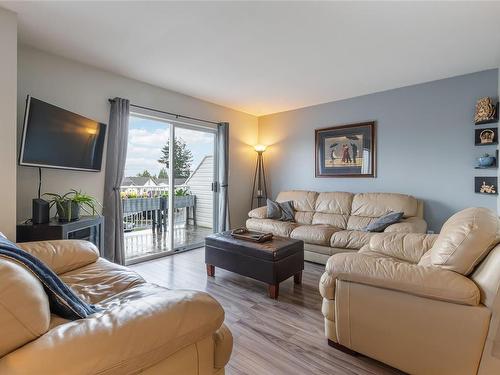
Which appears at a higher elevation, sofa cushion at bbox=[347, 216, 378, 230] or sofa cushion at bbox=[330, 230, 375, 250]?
sofa cushion at bbox=[347, 216, 378, 230]

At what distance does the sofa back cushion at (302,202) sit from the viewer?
4.27 meters

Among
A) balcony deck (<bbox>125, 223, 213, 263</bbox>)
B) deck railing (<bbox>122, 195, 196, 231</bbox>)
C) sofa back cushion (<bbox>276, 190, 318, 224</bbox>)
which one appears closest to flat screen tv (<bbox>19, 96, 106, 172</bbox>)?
deck railing (<bbox>122, 195, 196, 231</bbox>)

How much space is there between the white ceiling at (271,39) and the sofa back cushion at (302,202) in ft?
5.90

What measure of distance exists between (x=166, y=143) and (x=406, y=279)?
11.7 ft

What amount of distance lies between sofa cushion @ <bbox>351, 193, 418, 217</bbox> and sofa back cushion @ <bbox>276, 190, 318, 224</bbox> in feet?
2.18

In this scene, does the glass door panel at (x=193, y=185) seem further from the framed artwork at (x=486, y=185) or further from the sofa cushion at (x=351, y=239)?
the framed artwork at (x=486, y=185)

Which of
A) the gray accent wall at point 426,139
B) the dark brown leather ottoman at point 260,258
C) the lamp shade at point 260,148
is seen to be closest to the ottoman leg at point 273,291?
the dark brown leather ottoman at point 260,258

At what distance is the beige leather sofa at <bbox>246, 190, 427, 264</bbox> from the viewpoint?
3.25 m

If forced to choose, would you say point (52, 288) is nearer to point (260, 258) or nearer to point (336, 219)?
point (260, 258)

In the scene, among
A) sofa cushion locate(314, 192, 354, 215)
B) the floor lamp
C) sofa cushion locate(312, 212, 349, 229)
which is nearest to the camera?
sofa cushion locate(312, 212, 349, 229)

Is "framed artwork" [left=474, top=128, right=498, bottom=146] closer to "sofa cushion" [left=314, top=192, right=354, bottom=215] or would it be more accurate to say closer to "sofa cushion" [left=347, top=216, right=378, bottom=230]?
"sofa cushion" [left=347, top=216, right=378, bottom=230]

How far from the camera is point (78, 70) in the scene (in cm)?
300

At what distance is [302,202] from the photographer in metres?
4.47

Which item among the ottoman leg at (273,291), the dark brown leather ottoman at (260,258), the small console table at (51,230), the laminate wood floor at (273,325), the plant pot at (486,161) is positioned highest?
the plant pot at (486,161)
